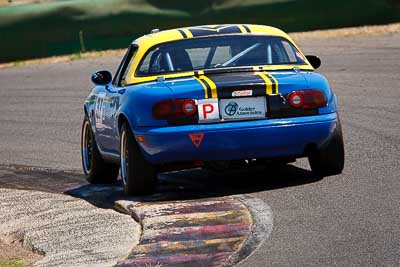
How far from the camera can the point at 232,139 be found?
29.6 ft

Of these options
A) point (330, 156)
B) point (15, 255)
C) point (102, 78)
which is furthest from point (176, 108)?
point (102, 78)

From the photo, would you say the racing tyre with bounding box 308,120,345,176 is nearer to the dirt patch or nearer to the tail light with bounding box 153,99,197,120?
the tail light with bounding box 153,99,197,120

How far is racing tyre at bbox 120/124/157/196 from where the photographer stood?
9.34m

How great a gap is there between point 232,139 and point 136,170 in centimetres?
84

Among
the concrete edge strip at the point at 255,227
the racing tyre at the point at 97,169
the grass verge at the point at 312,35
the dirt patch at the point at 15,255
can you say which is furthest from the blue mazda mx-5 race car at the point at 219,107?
the grass verge at the point at 312,35

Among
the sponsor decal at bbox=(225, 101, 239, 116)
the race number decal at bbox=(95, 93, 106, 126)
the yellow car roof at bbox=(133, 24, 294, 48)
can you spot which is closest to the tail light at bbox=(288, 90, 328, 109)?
the sponsor decal at bbox=(225, 101, 239, 116)

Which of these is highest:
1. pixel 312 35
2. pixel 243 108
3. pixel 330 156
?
pixel 243 108

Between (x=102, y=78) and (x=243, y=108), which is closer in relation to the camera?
(x=243, y=108)

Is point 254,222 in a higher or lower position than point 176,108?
lower

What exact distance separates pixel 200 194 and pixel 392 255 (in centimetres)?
302

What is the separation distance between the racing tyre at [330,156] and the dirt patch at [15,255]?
240cm

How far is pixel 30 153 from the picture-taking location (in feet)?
45.2

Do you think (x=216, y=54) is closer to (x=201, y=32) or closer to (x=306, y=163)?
(x=201, y=32)

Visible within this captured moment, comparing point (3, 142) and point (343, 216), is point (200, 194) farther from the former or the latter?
point (3, 142)
